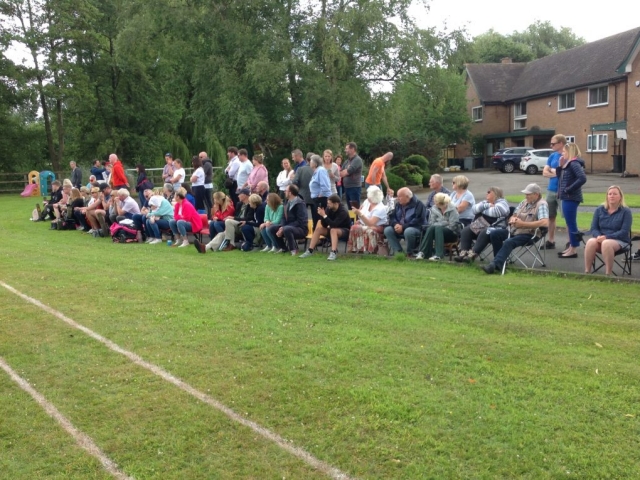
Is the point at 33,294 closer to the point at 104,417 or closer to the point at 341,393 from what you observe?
the point at 104,417

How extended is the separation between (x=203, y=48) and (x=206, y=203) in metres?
11.5

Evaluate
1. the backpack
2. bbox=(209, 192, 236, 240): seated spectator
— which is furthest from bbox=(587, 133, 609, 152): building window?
the backpack

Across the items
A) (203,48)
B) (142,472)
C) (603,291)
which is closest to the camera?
(142,472)

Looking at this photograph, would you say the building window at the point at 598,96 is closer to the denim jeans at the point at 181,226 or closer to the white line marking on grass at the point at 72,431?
the denim jeans at the point at 181,226

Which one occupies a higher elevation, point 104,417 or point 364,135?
point 364,135

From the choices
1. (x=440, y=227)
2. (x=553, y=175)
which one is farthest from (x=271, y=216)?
(x=553, y=175)

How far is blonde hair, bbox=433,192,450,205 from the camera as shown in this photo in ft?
34.8

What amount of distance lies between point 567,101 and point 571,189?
127ft

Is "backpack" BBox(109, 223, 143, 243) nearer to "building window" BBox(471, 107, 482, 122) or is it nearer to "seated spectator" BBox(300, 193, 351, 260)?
"seated spectator" BBox(300, 193, 351, 260)

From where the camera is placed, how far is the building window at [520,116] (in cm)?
5118

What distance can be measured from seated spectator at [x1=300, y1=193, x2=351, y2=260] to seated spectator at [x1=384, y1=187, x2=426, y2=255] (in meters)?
0.80

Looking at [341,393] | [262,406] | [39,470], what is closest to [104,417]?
[39,470]

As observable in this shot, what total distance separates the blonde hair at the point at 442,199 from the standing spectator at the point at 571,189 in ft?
6.31

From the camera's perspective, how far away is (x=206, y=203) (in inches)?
655
